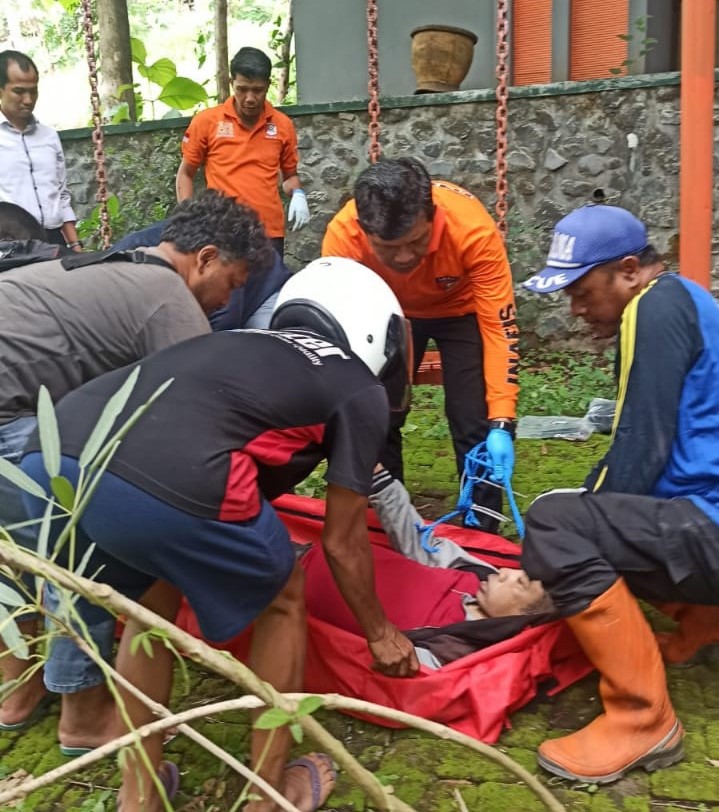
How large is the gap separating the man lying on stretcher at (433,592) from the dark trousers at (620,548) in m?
0.43

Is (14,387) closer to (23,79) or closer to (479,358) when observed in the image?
(479,358)

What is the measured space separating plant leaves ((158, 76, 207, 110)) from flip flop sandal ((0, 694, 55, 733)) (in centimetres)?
722

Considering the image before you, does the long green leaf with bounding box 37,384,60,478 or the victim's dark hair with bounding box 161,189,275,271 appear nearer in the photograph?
the long green leaf with bounding box 37,384,60,478

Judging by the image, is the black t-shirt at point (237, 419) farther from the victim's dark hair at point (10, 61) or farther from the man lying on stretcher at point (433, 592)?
the victim's dark hair at point (10, 61)

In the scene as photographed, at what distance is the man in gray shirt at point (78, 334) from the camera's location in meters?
2.38

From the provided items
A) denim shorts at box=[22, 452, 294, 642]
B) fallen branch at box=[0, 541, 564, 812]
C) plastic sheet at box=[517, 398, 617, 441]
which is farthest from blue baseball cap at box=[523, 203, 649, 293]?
plastic sheet at box=[517, 398, 617, 441]

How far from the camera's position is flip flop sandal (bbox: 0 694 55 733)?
2.72 metres

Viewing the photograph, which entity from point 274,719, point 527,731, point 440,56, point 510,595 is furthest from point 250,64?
point 274,719

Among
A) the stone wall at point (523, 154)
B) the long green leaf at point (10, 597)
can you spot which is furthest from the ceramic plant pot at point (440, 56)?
the long green leaf at point (10, 597)

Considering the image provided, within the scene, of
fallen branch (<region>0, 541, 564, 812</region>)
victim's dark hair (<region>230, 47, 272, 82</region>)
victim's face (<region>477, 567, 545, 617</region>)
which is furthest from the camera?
victim's dark hair (<region>230, 47, 272, 82</region>)

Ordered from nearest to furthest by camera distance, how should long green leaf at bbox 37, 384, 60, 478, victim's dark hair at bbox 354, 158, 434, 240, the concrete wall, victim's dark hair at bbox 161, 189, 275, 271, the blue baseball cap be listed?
long green leaf at bbox 37, 384, 60, 478, the blue baseball cap, victim's dark hair at bbox 161, 189, 275, 271, victim's dark hair at bbox 354, 158, 434, 240, the concrete wall

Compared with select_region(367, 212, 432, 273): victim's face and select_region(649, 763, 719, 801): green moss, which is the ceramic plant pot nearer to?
select_region(367, 212, 432, 273): victim's face

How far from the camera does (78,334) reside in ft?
7.91

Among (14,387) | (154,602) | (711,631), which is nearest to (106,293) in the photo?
(14,387)
